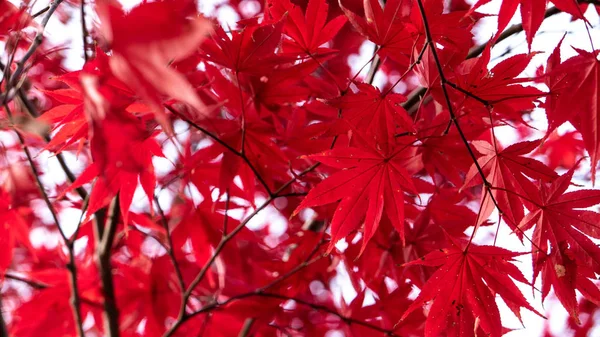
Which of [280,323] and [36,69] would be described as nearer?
[280,323]

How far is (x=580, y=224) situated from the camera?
0.78 m

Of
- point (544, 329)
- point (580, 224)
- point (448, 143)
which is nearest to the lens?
point (580, 224)

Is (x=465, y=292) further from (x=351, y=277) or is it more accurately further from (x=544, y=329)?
(x=544, y=329)

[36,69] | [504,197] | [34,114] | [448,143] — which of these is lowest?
[504,197]

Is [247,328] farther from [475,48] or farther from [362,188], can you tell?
[475,48]

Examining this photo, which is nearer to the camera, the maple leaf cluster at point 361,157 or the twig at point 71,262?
the maple leaf cluster at point 361,157

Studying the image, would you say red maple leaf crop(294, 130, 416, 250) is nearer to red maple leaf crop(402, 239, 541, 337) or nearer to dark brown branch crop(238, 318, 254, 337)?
red maple leaf crop(402, 239, 541, 337)

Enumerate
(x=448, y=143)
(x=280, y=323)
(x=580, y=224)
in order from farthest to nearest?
(x=280, y=323) < (x=448, y=143) < (x=580, y=224)

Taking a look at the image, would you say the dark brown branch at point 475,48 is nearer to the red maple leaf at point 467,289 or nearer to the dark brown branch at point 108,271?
the red maple leaf at point 467,289

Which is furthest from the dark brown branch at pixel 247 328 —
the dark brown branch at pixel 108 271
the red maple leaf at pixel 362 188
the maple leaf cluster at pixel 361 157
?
the red maple leaf at pixel 362 188

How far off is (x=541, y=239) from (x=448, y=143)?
0.20 m

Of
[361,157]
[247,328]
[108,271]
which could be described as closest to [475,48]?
[361,157]

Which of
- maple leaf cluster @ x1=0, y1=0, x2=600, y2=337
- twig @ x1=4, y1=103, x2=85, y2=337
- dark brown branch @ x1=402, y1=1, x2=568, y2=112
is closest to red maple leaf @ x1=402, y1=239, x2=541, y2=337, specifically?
maple leaf cluster @ x1=0, y1=0, x2=600, y2=337

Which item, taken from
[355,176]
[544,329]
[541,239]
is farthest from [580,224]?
[544,329]
